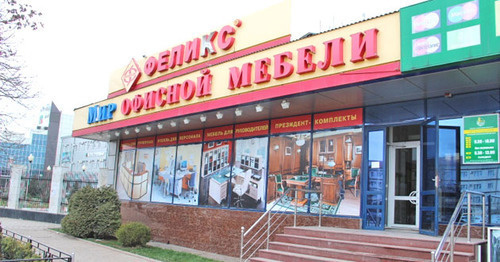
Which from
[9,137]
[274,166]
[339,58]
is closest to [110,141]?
[9,137]

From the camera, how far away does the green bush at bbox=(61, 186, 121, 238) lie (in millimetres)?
15484

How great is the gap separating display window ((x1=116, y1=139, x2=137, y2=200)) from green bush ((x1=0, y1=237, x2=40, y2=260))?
7508 mm

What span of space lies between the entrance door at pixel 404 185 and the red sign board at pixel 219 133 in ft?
17.9

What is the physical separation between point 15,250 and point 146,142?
807 cm

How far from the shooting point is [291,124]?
1233 centimetres

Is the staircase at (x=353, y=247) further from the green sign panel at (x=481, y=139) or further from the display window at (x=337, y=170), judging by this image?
the green sign panel at (x=481, y=139)

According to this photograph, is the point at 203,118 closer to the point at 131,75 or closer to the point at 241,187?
the point at 241,187

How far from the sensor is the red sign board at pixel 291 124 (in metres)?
11.9

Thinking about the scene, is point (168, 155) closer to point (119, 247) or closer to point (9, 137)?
point (119, 247)

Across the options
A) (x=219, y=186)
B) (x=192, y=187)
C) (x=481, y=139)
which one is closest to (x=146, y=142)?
(x=192, y=187)

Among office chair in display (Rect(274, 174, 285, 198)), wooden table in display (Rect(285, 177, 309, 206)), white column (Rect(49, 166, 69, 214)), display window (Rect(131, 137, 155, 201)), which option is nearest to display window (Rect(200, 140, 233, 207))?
office chair in display (Rect(274, 174, 285, 198))

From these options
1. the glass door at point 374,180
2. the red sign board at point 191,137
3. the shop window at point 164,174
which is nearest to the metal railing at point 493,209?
the glass door at point 374,180

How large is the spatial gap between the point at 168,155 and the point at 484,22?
1224cm

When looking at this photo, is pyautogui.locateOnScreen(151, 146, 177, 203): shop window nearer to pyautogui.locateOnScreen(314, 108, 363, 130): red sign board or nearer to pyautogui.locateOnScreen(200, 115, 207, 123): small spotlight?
pyautogui.locateOnScreen(200, 115, 207, 123): small spotlight
